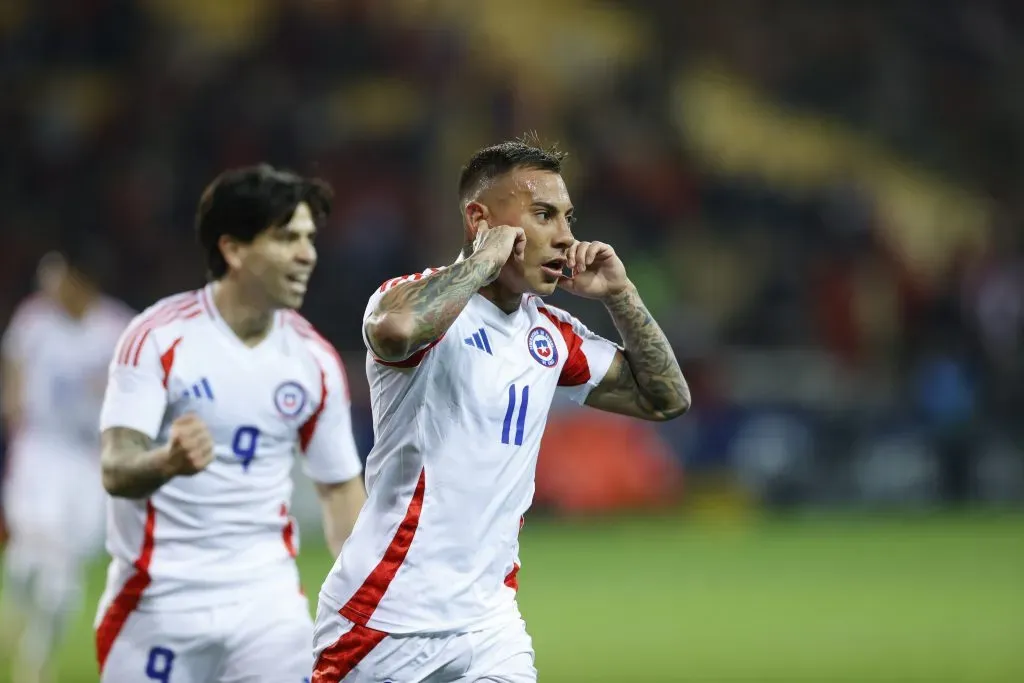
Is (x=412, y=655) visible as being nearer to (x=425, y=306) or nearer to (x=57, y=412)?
(x=425, y=306)

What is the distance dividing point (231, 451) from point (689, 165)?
15669mm

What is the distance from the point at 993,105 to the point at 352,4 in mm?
9257

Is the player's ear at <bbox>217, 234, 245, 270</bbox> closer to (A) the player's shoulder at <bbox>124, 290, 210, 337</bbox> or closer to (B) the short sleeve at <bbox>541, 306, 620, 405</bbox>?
(A) the player's shoulder at <bbox>124, 290, 210, 337</bbox>

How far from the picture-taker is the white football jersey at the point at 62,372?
9320 mm

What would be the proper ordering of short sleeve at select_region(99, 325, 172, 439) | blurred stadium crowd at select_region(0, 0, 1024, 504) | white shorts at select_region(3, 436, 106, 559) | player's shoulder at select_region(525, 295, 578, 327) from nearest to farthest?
1. player's shoulder at select_region(525, 295, 578, 327)
2. short sleeve at select_region(99, 325, 172, 439)
3. white shorts at select_region(3, 436, 106, 559)
4. blurred stadium crowd at select_region(0, 0, 1024, 504)

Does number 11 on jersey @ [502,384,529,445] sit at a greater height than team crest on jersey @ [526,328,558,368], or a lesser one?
lesser

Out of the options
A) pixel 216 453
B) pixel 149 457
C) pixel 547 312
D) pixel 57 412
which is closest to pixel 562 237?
pixel 547 312

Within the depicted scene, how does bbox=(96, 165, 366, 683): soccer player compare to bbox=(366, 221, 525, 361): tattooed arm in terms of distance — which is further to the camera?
bbox=(96, 165, 366, 683): soccer player

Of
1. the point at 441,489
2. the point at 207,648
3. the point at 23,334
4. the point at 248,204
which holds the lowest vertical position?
the point at 207,648

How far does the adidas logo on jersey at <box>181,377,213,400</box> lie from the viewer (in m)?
5.25

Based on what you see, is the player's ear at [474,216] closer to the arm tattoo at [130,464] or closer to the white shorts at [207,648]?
the arm tattoo at [130,464]

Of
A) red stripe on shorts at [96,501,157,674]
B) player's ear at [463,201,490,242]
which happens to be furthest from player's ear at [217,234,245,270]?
player's ear at [463,201,490,242]

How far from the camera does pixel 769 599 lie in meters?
12.0

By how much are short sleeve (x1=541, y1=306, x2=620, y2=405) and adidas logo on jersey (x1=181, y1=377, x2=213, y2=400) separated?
4.00 ft
